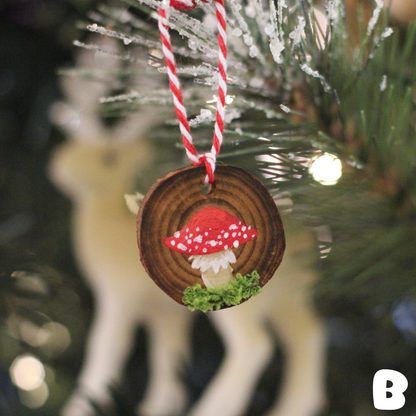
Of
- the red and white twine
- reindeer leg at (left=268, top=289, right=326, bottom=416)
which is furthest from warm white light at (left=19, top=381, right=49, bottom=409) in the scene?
the red and white twine

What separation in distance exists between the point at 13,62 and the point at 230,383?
0.45 meters

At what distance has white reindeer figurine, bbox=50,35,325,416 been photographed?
467mm

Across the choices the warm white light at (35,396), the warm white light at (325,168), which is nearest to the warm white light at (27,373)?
the warm white light at (35,396)

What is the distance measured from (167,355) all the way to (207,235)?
0.35 m

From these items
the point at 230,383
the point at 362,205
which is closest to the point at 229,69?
the point at 362,205

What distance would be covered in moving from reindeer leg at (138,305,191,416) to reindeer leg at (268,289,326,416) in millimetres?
127

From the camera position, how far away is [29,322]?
49 cm

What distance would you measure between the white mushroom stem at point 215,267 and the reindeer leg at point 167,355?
27 cm

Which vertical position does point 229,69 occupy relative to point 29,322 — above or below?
above

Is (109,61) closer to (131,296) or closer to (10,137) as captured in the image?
(10,137)

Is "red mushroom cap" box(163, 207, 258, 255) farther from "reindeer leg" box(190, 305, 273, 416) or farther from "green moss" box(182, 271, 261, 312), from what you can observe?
"reindeer leg" box(190, 305, 273, 416)

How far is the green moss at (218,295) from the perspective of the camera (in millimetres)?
258

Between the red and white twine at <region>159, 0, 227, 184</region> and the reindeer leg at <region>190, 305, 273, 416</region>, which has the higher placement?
the red and white twine at <region>159, 0, 227, 184</region>

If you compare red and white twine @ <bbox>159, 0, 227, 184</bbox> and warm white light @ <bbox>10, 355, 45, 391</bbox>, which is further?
warm white light @ <bbox>10, 355, 45, 391</bbox>
